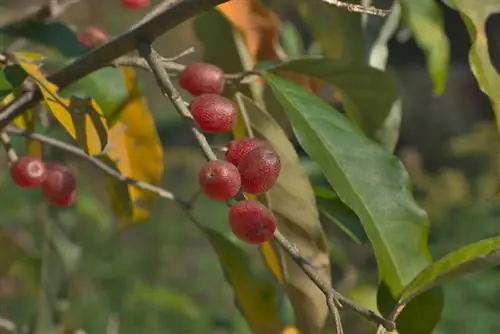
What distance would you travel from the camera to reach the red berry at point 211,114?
1.86 feet

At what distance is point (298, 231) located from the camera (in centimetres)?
70

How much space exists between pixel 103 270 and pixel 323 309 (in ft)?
4.99

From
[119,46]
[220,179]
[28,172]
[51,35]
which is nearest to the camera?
[220,179]

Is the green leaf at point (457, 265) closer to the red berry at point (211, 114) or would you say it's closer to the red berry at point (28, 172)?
the red berry at point (211, 114)

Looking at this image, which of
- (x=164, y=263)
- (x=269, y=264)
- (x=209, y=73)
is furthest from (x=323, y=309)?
(x=164, y=263)

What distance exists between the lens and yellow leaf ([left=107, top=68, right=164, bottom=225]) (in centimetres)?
86

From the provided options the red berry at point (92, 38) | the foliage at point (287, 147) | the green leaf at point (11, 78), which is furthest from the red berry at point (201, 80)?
the red berry at point (92, 38)

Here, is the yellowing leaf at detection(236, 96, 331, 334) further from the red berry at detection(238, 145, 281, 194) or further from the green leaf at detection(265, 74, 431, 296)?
the red berry at detection(238, 145, 281, 194)

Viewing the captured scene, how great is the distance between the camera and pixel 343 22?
0.90m

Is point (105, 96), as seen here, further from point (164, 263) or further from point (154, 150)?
point (164, 263)

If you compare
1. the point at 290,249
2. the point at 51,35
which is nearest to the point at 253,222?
the point at 290,249

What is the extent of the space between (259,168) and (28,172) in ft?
0.86

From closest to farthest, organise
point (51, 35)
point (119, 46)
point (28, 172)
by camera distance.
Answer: point (119, 46), point (28, 172), point (51, 35)

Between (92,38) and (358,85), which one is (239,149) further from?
(92,38)
